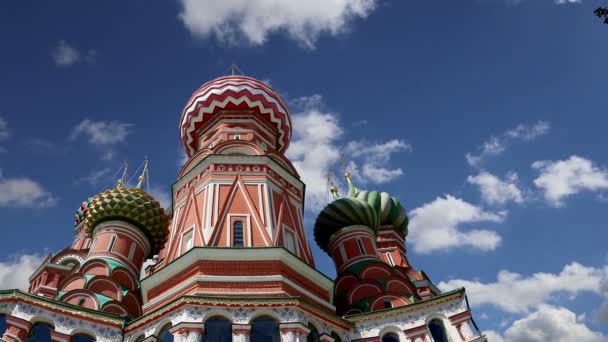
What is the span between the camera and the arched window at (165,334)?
11.8 meters

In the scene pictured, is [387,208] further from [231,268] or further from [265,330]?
[265,330]

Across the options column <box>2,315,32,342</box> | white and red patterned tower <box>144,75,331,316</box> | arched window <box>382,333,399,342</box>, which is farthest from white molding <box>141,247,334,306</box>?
column <box>2,315,32,342</box>

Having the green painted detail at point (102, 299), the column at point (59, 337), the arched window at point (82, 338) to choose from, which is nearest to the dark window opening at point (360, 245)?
the green painted detail at point (102, 299)

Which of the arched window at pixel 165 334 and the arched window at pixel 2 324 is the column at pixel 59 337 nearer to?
the arched window at pixel 2 324

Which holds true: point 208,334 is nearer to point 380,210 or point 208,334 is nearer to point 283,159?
point 283,159

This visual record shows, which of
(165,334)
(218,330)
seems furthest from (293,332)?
(165,334)

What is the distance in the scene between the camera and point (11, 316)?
12.0 m

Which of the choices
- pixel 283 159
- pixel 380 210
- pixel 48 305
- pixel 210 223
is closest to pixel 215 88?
pixel 283 159

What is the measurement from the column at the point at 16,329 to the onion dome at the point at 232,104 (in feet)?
35.7

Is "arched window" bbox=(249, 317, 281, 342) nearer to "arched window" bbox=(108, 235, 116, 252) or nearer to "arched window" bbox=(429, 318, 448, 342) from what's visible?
"arched window" bbox=(429, 318, 448, 342)

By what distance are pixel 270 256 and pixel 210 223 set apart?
2360mm

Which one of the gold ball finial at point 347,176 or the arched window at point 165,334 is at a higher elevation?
the gold ball finial at point 347,176

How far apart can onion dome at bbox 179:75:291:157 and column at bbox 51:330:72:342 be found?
10.7 metres

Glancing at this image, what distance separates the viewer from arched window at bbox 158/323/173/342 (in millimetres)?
11773
